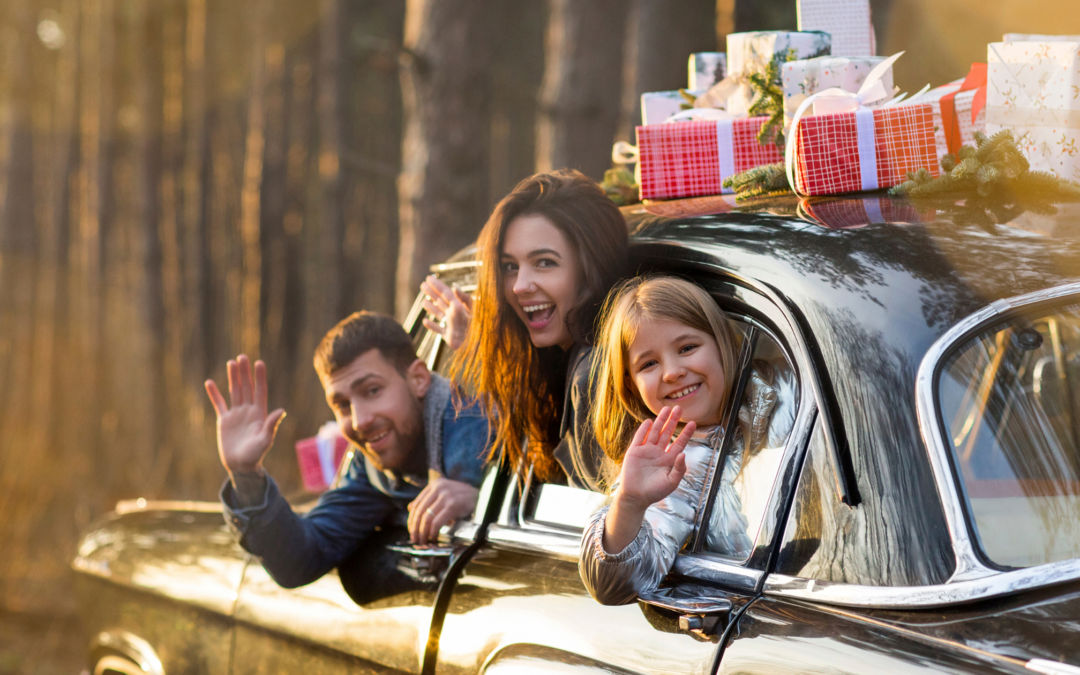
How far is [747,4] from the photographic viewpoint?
833cm

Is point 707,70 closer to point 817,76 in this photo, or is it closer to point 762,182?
point 817,76

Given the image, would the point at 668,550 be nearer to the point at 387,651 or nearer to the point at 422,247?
the point at 387,651

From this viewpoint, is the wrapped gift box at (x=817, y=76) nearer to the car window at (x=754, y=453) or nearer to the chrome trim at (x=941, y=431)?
the car window at (x=754, y=453)

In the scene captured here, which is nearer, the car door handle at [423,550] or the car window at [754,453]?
the car window at [754,453]

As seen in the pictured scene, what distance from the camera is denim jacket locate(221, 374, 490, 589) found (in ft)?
9.22

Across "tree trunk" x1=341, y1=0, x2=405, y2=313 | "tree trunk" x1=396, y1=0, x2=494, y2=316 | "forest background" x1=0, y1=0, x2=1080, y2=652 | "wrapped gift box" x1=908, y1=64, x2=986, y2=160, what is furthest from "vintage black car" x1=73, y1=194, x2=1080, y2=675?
"tree trunk" x1=341, y1=0, x2=405, y2=313

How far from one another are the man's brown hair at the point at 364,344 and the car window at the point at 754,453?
133 centimetres

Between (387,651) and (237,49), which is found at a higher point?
(237,49)

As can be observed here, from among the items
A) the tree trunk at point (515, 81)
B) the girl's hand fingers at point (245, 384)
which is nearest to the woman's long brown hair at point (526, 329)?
the girl's hand fingers at point (245, 384)

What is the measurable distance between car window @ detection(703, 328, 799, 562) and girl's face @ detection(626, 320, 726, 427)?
7 cm

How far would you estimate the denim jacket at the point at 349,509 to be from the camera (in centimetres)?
281

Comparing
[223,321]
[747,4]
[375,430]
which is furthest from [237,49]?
[375,430]

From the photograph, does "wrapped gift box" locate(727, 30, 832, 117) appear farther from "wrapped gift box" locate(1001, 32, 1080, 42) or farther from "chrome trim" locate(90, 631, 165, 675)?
"chrome trim" locate(90, 631, 165, 675)

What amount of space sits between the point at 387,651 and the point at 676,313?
1170 millimetres
